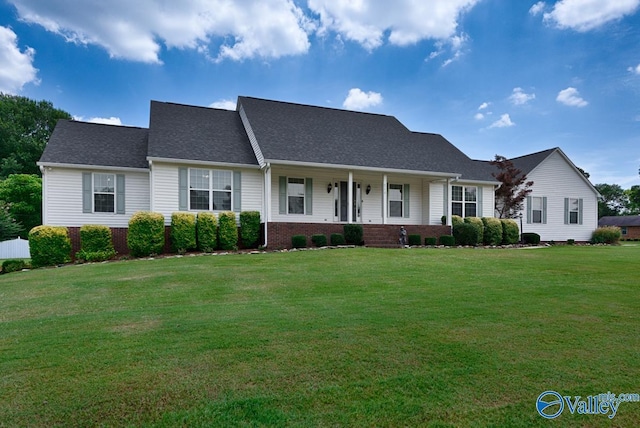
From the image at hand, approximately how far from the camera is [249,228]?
46.7 ft

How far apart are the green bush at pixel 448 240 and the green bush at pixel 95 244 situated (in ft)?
45.4

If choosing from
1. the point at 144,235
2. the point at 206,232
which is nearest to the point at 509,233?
the point at 206,232

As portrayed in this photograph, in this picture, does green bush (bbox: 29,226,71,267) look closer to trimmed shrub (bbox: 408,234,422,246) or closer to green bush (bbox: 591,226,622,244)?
trimmed shrub (bbox: 408,234,422,246)

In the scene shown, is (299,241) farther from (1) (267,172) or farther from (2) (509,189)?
(2) (509,189)

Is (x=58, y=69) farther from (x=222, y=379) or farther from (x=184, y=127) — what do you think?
(x=222, y=379)

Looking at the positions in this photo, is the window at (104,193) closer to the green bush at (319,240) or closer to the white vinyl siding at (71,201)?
the white vinyl siding at (71,201)

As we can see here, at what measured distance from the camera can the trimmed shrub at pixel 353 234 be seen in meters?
14.7

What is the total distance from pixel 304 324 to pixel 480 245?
15.5 m

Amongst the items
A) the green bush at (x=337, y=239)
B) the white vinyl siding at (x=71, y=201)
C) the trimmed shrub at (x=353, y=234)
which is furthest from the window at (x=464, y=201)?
the white vinyl siding at (x=71, y=201)

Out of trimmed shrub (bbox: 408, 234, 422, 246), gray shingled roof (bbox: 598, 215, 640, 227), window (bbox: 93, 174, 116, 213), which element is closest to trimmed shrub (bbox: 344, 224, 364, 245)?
trimmed shrub (bbox: 408, 234, 422, 246)

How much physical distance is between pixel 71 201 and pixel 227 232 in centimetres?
658

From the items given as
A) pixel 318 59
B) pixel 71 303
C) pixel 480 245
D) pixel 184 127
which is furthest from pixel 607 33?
pixel 71 303

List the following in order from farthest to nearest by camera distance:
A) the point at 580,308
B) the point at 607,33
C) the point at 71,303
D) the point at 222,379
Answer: the point at 607,33 → the point at 71,303 → the point at 580,308 → the point at 222,379

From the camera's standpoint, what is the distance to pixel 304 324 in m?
4.49
